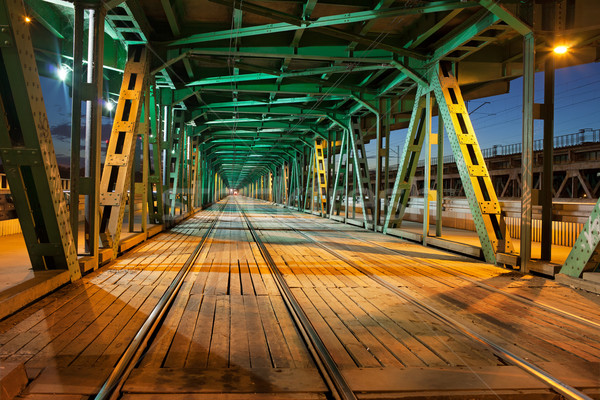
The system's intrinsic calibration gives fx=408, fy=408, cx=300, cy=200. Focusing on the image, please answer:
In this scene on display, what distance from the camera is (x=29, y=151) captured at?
13.6 feet

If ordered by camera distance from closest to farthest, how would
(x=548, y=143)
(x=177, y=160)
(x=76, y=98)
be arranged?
(x=76, y=98) < (x=548, y=143) < (x=177, y=160)

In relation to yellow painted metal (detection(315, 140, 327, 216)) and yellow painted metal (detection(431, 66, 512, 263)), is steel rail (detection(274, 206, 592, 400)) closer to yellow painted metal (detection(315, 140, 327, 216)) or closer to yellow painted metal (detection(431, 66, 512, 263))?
yellow painted metal (detection(431, 66, 512, 263))

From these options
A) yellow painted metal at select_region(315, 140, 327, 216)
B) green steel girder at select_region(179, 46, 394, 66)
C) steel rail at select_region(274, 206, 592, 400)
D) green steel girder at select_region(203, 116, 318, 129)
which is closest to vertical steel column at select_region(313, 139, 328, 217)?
yellow painted metal at select_region(315, 140, 327, 216)

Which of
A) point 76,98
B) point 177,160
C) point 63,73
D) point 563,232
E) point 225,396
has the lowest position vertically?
point 225,396

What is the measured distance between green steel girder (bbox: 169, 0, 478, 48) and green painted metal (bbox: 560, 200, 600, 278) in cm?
378

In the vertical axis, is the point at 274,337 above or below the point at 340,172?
below

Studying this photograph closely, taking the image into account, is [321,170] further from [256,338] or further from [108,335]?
[108,335]

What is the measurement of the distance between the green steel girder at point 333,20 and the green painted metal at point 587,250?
3.78 meters

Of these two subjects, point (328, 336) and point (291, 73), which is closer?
point (328, 336)

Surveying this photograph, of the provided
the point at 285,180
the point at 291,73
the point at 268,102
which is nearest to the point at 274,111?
the point at 268,102

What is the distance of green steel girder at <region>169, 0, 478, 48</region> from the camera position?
6.90m

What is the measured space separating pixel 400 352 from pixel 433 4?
607 centimetres

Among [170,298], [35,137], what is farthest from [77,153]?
→ [170,298]

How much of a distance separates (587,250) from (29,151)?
21.8ft
